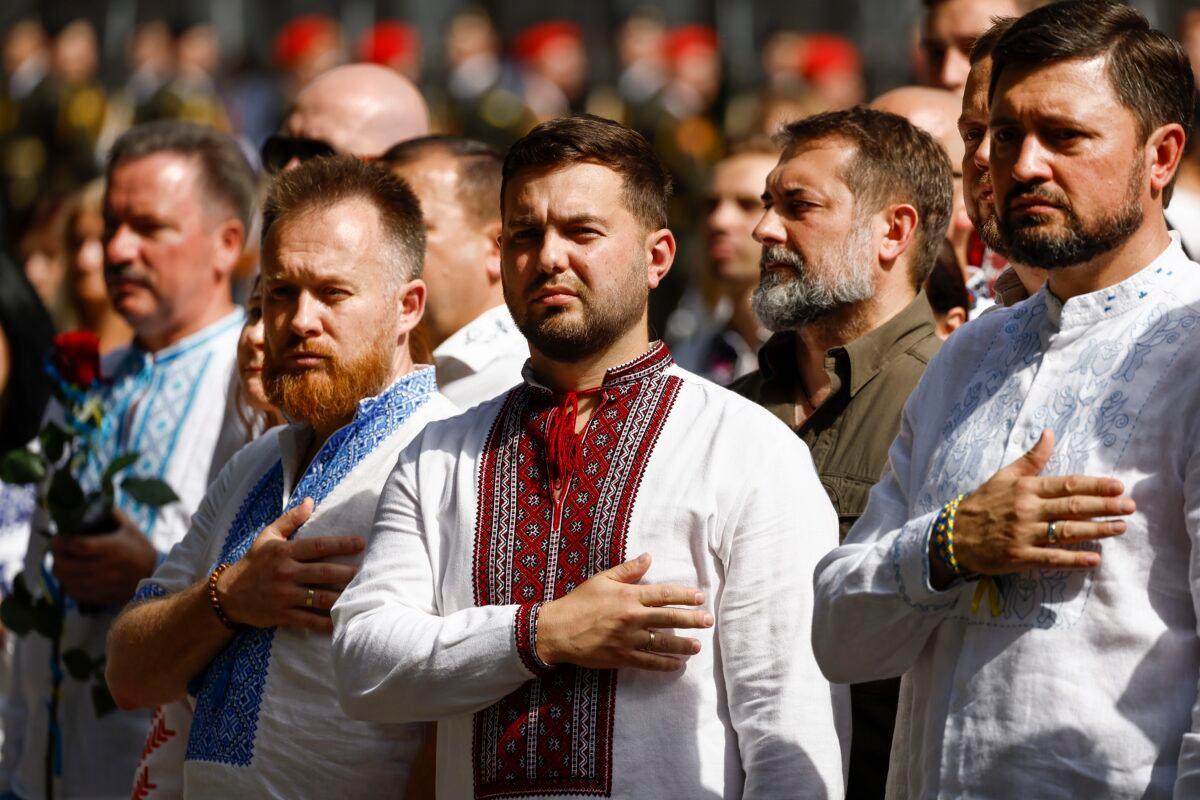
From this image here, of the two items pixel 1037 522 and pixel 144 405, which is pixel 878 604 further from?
pixel 144 405

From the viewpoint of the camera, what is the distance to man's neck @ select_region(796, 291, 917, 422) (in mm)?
4426

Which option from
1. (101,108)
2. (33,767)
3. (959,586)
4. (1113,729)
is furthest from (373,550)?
(101,108)

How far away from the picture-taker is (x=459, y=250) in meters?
5.34

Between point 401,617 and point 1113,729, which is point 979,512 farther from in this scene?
point 401,617

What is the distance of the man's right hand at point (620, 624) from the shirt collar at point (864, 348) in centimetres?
111

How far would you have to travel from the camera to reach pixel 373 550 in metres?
3.65

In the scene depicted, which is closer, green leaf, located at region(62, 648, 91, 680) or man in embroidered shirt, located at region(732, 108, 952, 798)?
man in embroidered shirt, located at region(732, 108, 952, 798)

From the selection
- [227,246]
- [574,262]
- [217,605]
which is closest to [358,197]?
[574,262]

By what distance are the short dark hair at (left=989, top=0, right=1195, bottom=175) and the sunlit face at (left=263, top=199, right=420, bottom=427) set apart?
5.02ft

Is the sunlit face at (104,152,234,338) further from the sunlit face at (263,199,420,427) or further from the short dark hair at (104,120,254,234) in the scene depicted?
the sunlit face at (263,199,420,427)

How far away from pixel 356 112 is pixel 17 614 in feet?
6.44

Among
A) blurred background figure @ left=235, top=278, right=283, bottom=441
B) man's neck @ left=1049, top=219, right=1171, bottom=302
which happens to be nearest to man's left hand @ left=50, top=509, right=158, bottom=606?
blurred background figure @ left=235, top=278, right=283, bottom=441

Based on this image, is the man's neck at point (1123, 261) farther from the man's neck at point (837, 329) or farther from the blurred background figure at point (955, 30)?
the blurred background figure at point (955, 30)

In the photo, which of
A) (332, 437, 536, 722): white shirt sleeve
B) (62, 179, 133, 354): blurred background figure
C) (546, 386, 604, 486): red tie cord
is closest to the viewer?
(332, 437, 536, 722): white shirt sleeve
